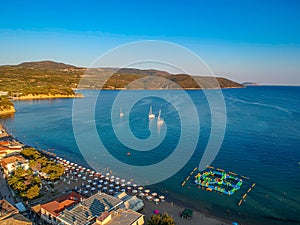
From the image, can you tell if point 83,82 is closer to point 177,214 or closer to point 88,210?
point 177,214

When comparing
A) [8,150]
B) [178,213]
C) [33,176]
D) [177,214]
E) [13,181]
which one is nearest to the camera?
[177,214]

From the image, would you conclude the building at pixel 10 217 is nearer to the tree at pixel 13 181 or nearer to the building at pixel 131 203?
the tree at pixel 13 181

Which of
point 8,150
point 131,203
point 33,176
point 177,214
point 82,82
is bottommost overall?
point 177,214

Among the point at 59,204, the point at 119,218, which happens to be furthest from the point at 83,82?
the point at 119,218

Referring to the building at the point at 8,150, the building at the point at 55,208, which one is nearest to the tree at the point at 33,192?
the building at the point at 55,208

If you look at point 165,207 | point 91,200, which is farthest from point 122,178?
point 91,200
